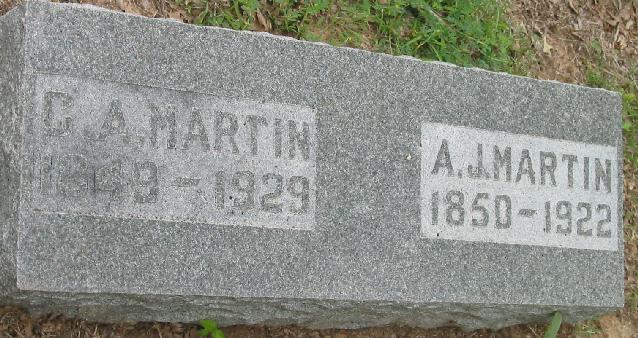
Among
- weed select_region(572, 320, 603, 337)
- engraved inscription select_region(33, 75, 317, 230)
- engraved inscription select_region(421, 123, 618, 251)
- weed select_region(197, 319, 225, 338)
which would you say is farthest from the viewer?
weed select_region(572, 320, 603, 337)

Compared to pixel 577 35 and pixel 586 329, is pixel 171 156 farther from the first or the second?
pixel 577 35

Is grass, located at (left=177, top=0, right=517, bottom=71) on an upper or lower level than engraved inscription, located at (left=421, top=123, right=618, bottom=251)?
upper

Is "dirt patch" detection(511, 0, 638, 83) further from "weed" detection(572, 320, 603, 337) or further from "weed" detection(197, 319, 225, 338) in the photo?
"weed" detection(197, 319, 225, 338)

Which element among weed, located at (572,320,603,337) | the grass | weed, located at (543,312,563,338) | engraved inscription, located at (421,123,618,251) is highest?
the grass

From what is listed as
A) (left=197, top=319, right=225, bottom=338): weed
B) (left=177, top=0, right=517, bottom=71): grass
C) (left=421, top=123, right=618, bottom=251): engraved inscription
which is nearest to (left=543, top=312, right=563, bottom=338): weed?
(left=421, top=123, right=618, bottom=251): engraved inscription

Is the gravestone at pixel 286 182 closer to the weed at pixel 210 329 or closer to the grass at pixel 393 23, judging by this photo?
the weed at pixel 210 329

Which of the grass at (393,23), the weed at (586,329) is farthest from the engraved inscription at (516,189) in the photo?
the grass at (393,23)

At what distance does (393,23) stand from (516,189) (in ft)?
3.08

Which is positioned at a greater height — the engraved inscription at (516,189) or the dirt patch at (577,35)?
the dirt patch at (577,35)

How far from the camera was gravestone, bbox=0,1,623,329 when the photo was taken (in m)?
2.62

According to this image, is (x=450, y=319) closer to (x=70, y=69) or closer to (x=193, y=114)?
(x=193, y=114)

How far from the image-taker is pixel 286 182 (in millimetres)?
2928

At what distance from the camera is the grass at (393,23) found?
3607 millimetres

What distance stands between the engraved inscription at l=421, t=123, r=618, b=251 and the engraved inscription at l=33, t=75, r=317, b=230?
1.59 ft
